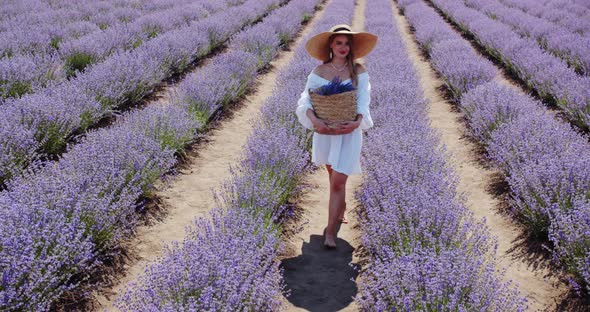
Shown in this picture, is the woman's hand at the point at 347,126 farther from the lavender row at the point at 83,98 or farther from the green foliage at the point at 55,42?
the green foliage at the point at 55,42

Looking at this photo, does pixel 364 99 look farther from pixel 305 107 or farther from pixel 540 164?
pixel 540 164

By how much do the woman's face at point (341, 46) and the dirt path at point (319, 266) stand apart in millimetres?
1207

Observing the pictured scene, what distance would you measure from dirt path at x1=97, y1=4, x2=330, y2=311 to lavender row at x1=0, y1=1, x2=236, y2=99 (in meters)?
1.39

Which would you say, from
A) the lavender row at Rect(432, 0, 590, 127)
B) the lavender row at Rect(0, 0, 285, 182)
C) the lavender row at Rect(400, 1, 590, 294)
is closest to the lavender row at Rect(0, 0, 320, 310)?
the lavender row at Rect(0, 0, 285, 182)

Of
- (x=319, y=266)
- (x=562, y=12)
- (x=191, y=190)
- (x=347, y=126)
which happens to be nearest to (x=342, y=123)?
(x=347, y=126)

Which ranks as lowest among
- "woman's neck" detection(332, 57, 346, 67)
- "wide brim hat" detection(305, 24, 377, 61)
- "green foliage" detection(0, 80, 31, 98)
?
"green foliage" detection(0, 80, 31, 98)

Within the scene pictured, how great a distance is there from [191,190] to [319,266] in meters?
1.57

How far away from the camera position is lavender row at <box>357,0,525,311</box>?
234 cm

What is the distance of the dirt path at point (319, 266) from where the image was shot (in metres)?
2.93

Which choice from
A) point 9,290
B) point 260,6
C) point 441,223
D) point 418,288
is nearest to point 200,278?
point 9,290

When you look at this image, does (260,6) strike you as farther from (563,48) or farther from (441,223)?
(441,223)

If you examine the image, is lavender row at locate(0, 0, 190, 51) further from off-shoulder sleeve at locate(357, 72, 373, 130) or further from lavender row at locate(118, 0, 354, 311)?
off-shoulder sleeve at locate(357, 72, 373, 130)

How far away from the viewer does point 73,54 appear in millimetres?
7328

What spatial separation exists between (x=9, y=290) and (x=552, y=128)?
4.39 m
